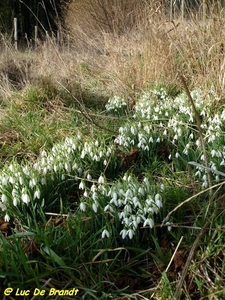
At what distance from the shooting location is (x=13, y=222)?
2.27 metres

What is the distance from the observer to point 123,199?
216cm

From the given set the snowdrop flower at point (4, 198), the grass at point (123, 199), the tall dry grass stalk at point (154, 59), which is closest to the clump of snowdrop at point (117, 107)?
the grass at point (123, 199)

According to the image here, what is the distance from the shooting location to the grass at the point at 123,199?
185 centimetres

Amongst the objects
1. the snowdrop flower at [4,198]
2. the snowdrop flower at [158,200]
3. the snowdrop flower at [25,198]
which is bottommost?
the snowdrop flower at [158,200]

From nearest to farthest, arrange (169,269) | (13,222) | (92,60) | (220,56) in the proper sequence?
1. (169,269)
2. (13,222)
3. (220,56)
4. (92,60)

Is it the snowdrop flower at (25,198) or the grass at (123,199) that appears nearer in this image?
the grass at (123,199)

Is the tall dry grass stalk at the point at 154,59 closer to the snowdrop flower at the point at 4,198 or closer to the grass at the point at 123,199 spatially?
the grass at the point at 123,199

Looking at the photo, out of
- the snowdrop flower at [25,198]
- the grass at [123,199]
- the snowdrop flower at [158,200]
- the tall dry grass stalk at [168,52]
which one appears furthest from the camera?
the tall dry grass stalk at [168,52]

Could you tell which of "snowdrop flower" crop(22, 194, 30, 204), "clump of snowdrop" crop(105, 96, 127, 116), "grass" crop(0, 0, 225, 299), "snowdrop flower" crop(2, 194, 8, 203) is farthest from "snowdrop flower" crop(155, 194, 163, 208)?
"clump of snowdrop" crop(105, 96, 127, 116)

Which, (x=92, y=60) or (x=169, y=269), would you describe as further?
(x=92, y=60)

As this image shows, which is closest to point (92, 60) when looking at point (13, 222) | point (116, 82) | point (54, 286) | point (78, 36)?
point (116, 82)

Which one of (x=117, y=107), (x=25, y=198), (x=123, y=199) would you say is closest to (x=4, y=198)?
(x=25, y=198)

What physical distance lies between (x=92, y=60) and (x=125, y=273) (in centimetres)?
586

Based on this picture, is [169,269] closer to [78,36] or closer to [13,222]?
[13,222]
